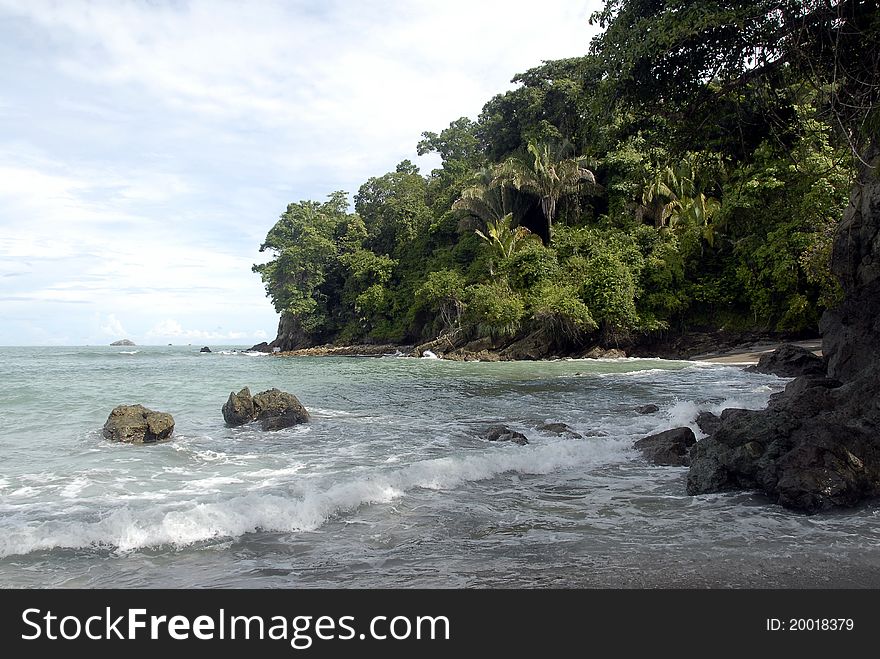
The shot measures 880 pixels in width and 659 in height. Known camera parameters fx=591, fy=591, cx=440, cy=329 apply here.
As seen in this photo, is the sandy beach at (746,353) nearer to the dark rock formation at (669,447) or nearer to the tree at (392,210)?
the dark rock formation at (669,447)

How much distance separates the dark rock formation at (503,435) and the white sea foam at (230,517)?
6.86 ft

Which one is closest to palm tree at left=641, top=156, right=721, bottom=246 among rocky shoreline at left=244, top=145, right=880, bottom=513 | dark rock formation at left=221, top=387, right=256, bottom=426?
rocky shoreline at left=244, top=145, right=880, bottom=513

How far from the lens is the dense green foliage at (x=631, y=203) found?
8.99m

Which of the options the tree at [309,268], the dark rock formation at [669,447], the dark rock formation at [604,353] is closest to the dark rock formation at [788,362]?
the dark rock formation at [604,353]

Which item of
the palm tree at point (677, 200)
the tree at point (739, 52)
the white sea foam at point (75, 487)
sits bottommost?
the white sea foam at point (75, 487)

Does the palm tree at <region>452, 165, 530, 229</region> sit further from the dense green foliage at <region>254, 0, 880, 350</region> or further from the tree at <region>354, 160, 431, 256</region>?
the tree at <region>354, 160, 431, 256</region>

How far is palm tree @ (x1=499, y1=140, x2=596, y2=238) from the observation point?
34000 mm

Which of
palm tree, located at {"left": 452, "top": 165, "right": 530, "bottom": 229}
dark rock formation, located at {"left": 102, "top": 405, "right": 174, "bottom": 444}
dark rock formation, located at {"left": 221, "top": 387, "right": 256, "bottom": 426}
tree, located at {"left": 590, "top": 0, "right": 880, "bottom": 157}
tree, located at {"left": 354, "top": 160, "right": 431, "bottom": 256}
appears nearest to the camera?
tree, located at {"left": 590, "top": 0, "right": 880, "bottom": 157}

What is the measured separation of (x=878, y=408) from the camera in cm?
674

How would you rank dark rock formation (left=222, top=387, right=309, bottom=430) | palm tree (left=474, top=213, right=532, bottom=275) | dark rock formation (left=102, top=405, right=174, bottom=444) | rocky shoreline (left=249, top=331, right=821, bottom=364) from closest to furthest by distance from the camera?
1. dark rock formation (left=102, top=405, right=174, bottom=444)
2. dark rock formation (left=222, top=387, right=309, bottom=430)
3. rocky shoreline (left=249, top=331, right=821, bottom=364)
4. palm tree (left=474, top=213, right=532, bottom=275)

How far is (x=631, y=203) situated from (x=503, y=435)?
1090 inches

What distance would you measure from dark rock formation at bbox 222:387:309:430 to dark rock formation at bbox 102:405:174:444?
151cm
